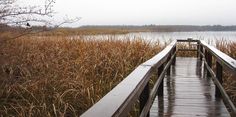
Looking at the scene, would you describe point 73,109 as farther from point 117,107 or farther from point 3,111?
point 117,107

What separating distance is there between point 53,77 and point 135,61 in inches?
99.1

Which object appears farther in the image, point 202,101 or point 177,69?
point 177,69

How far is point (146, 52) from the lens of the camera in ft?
30.2

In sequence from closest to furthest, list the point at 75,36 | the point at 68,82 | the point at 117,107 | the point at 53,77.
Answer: the point at 117,107, the point at 68,82, the point at 53,77, the point at 75,36

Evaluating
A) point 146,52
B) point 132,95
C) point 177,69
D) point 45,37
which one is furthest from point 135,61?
point 132,95

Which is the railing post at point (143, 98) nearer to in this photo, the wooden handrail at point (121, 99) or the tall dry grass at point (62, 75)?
the wooden handrail at point (121, 99)

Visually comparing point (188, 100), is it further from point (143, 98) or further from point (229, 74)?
point (143, 98)

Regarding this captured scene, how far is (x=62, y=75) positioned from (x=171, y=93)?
5.84 feet

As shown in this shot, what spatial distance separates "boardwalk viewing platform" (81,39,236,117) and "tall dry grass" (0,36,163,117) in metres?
0.88

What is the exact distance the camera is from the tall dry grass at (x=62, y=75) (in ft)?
18.0

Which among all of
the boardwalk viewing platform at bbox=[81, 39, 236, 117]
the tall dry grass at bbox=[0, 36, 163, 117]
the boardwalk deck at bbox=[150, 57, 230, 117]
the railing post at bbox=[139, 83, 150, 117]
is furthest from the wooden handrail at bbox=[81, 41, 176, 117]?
the tall dry grass at bbox=[0, 36, 163, 117]

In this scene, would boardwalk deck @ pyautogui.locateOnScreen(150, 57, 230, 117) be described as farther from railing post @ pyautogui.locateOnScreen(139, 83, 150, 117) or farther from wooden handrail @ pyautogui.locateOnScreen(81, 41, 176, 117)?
wooden handrail @ pyautogui.locateOnScreen(81, 41, 176, 117)

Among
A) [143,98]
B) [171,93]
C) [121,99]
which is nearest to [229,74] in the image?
[171,93]

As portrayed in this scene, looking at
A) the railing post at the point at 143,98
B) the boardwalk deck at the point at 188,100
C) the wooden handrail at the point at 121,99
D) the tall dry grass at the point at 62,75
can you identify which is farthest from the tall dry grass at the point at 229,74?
the wooden handrail at the point at 121,99
